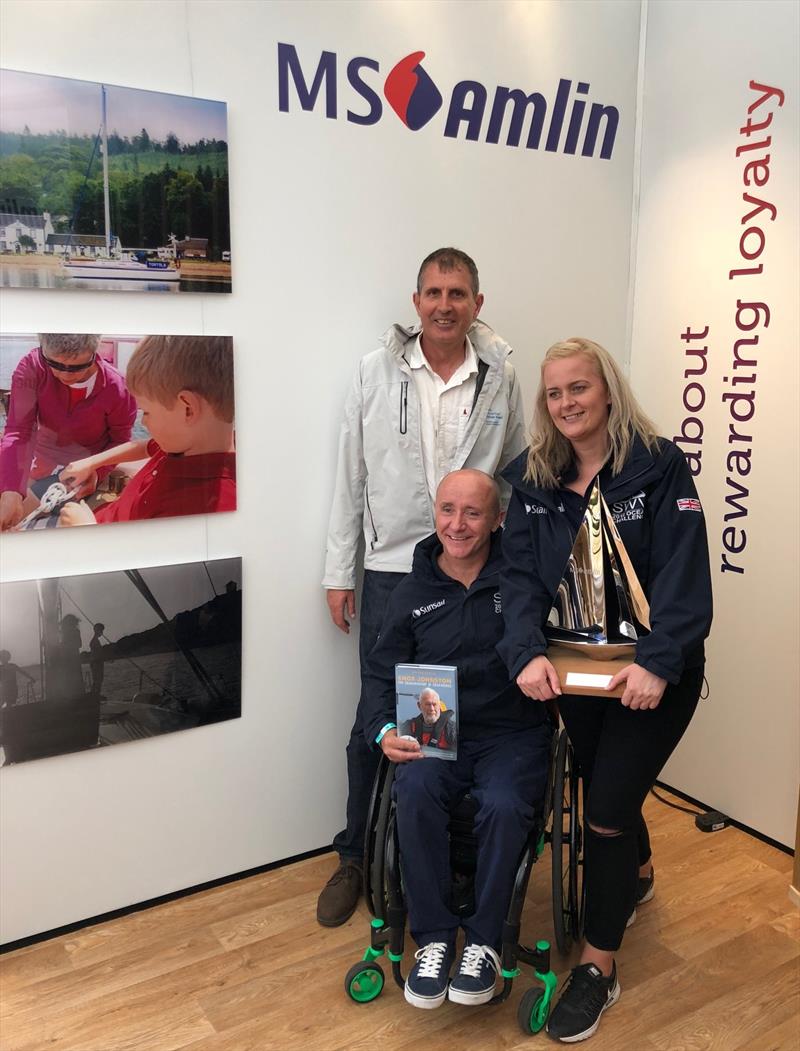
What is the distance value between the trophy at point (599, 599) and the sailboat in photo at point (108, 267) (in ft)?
3.95

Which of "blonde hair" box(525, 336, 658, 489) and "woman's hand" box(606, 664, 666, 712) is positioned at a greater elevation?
"blonde hair" box(525, 336, 658, 489)

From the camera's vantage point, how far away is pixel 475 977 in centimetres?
195

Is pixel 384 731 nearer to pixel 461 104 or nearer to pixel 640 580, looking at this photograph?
pixel 640 580

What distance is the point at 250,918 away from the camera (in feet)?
8.05

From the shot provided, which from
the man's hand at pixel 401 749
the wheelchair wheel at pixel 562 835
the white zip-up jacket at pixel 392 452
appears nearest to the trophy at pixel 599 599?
the wheelchair wheel at pixel 562 835

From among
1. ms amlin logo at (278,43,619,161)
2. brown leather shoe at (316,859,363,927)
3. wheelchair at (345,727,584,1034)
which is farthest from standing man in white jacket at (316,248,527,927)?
ms amlin logo at (278,43,619,161)

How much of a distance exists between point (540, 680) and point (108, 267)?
143 cm

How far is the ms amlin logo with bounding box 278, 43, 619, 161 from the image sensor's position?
2.38m

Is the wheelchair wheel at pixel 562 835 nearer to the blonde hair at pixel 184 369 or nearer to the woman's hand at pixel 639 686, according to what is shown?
the woman's hand at pixel 639 686

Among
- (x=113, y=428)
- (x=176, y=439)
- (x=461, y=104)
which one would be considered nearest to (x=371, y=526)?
(x=176, y=439)

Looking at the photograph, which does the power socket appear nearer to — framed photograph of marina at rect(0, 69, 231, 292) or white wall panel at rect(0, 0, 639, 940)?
white wall panel at rect(0, 0, 639, 940)

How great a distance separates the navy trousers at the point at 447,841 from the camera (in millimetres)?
1973

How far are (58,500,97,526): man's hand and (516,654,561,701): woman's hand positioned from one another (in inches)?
45.0

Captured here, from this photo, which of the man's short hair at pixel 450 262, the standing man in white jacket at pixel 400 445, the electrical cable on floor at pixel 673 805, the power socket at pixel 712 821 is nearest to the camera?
the man's short hair at pixel 450 262
